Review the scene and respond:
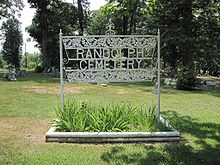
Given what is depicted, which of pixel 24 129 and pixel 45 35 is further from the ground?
pixel 45 35

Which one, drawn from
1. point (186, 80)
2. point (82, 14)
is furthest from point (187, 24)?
point (82, 14)

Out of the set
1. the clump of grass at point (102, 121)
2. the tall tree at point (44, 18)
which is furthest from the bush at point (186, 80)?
the tall tree at point (44, 18)

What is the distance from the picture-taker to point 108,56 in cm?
727

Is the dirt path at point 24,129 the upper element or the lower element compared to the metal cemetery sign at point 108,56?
lower

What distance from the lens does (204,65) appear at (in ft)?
74.0

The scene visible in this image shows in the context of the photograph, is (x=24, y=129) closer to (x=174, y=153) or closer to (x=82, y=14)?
(x=174, y=153)

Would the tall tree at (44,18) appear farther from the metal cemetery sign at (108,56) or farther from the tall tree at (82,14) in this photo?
the metal cemetery sign at (108,56)

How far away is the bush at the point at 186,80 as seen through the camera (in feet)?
57.7

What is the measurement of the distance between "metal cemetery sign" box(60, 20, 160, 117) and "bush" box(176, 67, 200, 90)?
35.0 feet

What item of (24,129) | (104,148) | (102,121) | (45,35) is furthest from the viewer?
(45,35)

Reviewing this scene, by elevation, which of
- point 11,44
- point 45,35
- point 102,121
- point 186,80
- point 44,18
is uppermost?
point 44,18

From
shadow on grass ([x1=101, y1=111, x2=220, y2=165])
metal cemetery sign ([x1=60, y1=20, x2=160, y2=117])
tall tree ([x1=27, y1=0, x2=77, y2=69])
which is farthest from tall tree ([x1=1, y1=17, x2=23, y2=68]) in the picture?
shadow on grass ([x1=101, y1=111, x2=220, y2=165])

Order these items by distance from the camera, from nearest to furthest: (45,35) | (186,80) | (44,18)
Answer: (186,80) < (44,18) < (45,35)

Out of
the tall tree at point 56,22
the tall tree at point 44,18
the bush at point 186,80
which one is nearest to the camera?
the bush at point 186,80
